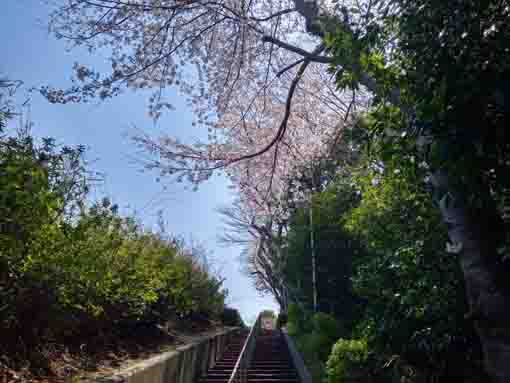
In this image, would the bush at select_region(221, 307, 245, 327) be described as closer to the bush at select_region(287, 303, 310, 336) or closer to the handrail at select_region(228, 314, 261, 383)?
the bush at select_region(287, 303, 310, 336)

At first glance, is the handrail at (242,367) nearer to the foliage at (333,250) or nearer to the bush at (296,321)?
the foliage at (333,250)

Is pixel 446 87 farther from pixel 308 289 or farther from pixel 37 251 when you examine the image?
pixel 308 289

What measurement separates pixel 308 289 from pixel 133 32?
9.35m

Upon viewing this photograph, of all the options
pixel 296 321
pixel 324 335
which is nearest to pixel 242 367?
pixel 324 335

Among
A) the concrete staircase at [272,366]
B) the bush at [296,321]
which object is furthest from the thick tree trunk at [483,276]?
the bush at [296,321]

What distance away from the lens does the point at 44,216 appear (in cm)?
327

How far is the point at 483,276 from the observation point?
94.3 inches

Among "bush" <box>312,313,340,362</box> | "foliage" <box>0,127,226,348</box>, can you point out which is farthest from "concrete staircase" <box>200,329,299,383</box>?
"foliage" <box>0,127,226,348</box>

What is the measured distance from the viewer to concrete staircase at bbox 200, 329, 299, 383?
7449 millimetres

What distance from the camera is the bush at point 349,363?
5004 millimetres

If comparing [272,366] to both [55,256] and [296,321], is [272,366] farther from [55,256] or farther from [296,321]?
[55,256]

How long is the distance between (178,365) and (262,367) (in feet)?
10.8

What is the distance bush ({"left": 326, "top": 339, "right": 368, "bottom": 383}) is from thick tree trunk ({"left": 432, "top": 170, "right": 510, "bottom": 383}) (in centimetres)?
293

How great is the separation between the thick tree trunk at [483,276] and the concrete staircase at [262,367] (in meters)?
4.63
